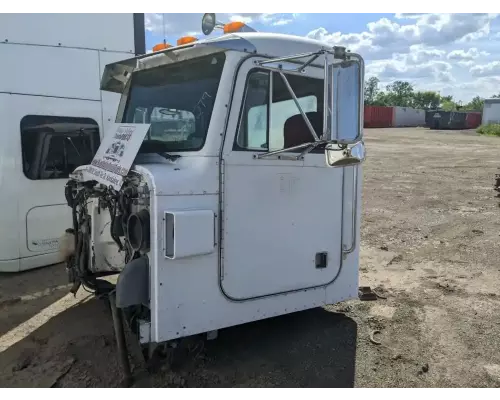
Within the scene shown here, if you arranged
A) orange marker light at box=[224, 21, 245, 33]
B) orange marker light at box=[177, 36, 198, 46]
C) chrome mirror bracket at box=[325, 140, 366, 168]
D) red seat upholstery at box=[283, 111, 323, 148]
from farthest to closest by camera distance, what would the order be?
orange marker light at box=[177, 36, 198, 46]
orange marker light at box=[224, 21, 245, 33]
red seat upholstery at box=[283, 111, 323, 148]
chrome mirror bracket at box=[325, 140, 366, 168]

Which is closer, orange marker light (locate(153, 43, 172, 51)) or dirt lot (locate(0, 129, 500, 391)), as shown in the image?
dirt lot (locate(0, 129, 500, 391))

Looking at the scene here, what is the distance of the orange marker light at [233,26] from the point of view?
3629 millimetres

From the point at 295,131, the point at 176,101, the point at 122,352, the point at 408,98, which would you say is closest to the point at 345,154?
the point at 295,131

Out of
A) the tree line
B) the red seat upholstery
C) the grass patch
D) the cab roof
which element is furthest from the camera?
the tree line

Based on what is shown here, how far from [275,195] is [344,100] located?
93 cm

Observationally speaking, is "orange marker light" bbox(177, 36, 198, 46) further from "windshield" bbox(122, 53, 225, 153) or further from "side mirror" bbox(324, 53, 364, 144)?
"side mirror" bbox(324, 53, 364, 144)

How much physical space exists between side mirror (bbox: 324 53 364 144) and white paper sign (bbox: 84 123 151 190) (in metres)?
1.27

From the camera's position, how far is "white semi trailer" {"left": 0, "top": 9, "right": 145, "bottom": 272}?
214 inches

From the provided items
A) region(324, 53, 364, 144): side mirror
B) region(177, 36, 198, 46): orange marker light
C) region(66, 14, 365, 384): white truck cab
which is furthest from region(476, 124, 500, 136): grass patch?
region(324, 53, 364, 144): side mirror

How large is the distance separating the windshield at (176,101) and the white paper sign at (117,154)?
0.71 ft

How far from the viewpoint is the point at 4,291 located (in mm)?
5195

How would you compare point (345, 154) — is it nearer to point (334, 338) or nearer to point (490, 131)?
point (334, 338)

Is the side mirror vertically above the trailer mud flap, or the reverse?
the side mirror

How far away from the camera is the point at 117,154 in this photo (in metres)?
3.47
